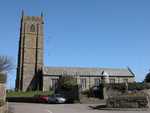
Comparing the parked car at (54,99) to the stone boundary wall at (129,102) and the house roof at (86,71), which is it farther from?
the house roof at (86,71)

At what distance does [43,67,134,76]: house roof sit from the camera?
367 feet

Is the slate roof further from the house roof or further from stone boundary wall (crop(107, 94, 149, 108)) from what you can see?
stone boundary wall (crop(107, 94, 149, 108))

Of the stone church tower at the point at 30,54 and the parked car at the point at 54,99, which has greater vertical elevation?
the stone church tower at the point at 30,54

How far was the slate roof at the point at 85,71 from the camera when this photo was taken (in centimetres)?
11200

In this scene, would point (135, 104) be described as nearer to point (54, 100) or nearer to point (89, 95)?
point (54, 100)

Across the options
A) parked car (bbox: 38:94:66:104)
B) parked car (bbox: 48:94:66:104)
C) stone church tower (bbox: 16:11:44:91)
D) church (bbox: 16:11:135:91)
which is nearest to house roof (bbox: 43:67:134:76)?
church (bbox: 16:11:135:91)

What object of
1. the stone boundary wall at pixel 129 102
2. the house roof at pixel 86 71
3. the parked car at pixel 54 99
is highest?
the house roof at pixel 86 71

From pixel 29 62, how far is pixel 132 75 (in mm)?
34399

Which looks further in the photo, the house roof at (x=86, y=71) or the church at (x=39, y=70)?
the house roof at (x=86, y=71)

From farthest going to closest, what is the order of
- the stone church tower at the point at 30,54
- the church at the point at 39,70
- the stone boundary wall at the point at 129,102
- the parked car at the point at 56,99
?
the stone church tower at the point at 30,54
the church at the point at 39,70
the parked car at the point at 56,99
the stone boundary wall at the point at 129,102

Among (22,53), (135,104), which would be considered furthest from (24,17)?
(135,104)

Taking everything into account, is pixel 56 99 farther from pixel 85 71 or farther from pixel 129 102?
pixel 85 71

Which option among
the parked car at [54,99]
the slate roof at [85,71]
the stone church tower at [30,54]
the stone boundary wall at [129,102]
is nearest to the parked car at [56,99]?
the parked car at [54,99]

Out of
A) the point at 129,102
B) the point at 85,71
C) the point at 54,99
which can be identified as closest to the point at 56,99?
the point at 54,99
